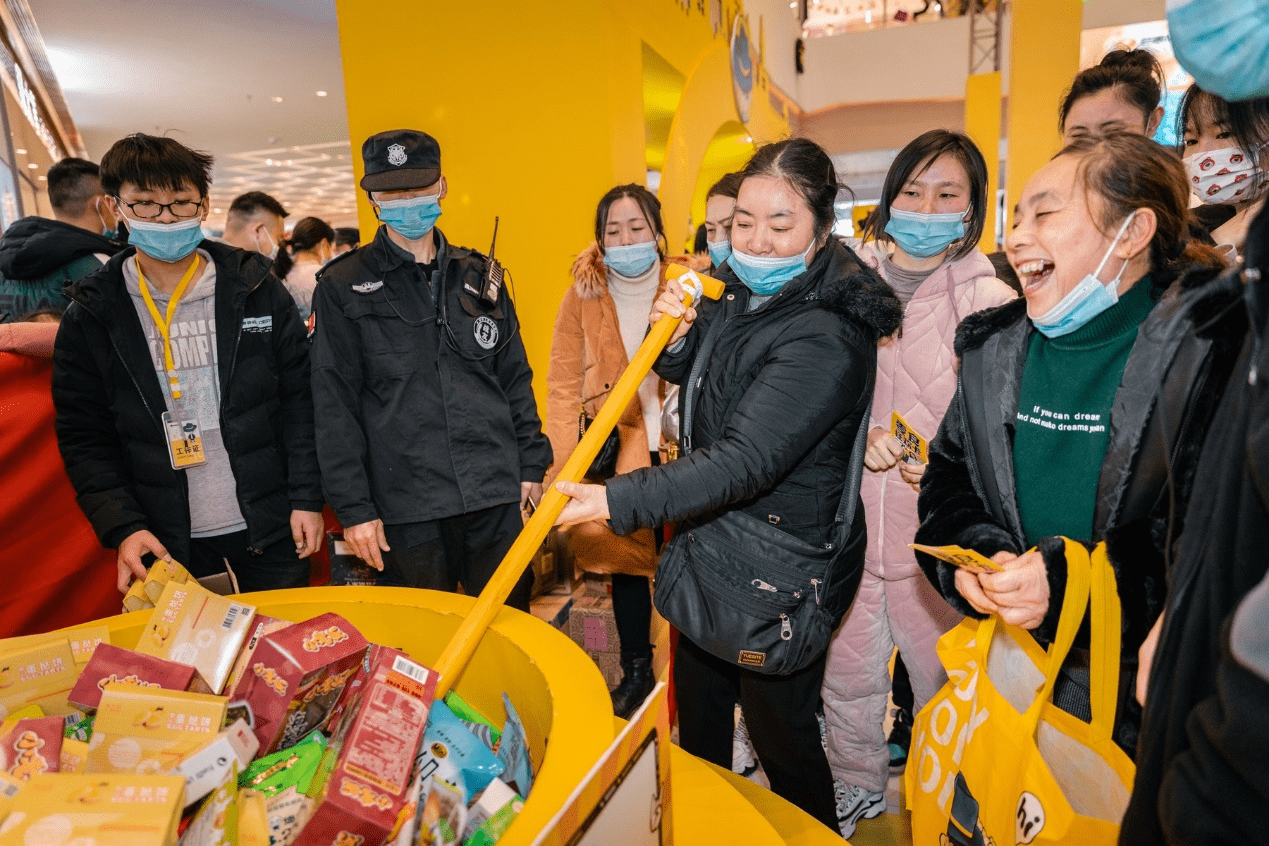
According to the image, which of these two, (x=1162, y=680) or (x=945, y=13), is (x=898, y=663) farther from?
(x=945, y=13)

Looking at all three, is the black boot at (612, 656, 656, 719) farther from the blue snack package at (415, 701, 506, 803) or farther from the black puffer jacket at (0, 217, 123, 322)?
the black puffer jacket at (0, 217, 123, 322)

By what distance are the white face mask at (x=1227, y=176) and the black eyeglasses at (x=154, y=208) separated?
2572mm

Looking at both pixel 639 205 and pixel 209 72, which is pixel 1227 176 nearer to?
pixel 639 205

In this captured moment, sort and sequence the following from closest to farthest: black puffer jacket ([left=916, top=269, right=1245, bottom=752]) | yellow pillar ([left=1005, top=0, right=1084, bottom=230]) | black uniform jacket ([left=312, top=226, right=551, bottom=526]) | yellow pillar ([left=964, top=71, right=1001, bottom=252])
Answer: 1. black puffer jacket ([left=916, top=269, right=1245, bottom=752])
2. black uniform jacket ([left=312, top=226, right=551, bottom=526])
3. yellow pillar ([left=1005, top=0, right=1084, bottom=230])
4. yellow pillar ([left=964, top=71, right=1001, bottom=252])

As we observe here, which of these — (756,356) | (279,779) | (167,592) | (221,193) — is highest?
(221,193)

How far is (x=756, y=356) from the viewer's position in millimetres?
1543

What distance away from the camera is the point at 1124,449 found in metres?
1.12

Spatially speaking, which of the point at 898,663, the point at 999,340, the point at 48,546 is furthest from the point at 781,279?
the point at 48,546

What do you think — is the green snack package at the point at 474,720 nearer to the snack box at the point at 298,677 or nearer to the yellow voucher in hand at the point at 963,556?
the snack box at the point at 298,677

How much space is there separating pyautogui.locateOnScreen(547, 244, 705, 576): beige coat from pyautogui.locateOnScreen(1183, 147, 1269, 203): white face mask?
163 cm

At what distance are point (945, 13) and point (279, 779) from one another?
14.8 meters

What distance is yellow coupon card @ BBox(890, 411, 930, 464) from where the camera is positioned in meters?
1.96

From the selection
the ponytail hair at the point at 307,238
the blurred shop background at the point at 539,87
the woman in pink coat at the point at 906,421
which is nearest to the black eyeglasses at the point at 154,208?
the blurred shop background at the point at 539,87

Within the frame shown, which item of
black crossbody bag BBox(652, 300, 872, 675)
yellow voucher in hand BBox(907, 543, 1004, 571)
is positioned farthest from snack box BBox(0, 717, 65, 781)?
yellow voucher in hand BBox(907, 543, 1004, 571)
